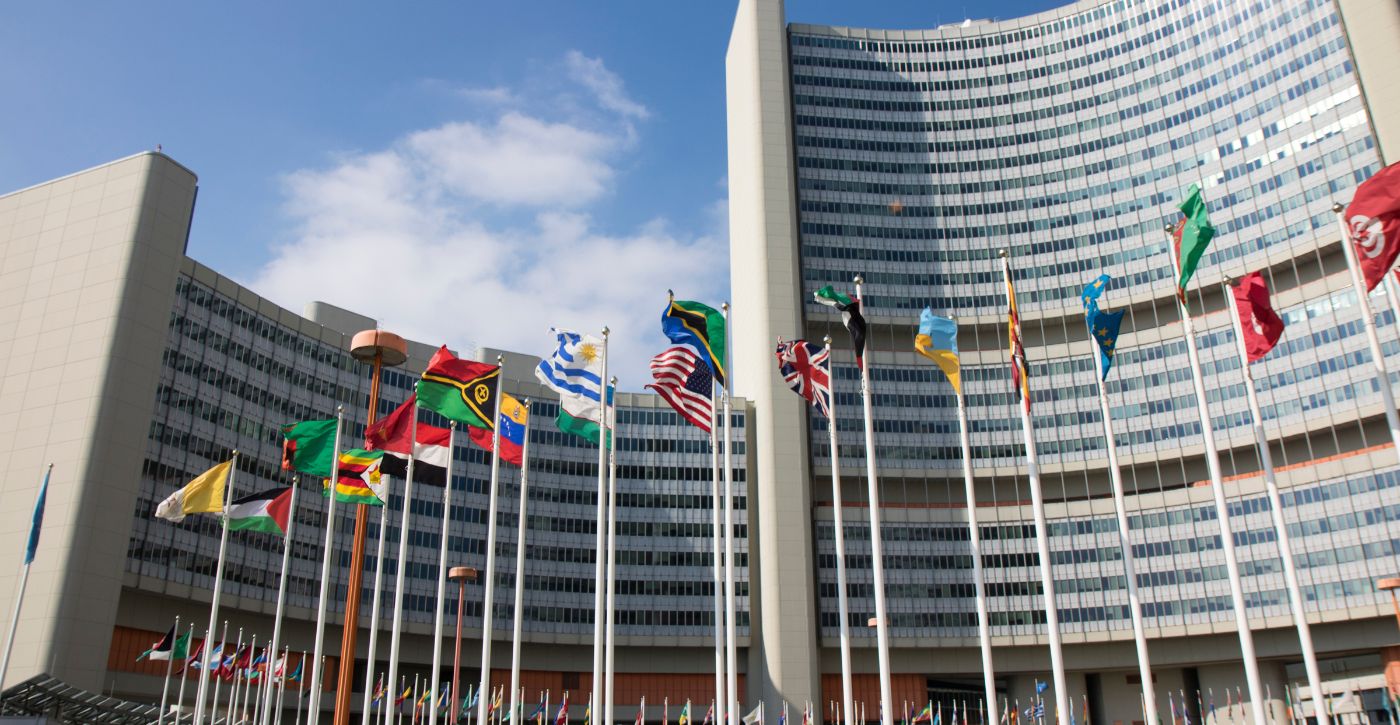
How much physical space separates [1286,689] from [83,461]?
340ft

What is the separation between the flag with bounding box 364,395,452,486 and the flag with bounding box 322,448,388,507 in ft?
1.55

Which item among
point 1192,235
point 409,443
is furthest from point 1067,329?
point 409,443

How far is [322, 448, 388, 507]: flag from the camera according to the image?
135ft

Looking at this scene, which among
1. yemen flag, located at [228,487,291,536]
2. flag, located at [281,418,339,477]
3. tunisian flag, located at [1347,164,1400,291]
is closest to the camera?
tunisian flag, located at [1347,164,1400,291]

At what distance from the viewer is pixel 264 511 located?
43.1 metres

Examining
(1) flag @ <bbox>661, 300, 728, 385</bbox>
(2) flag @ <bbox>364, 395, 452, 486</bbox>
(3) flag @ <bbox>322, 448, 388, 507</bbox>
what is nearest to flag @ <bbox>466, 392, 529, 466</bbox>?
(2) flag @ <bbox>364, 395, 452, 486</bbox>

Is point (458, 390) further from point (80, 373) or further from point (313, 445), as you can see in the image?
point (80, 373)

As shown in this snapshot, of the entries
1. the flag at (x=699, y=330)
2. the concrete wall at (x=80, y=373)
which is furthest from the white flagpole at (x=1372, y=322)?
the concrete wall at (x=80, y=373)

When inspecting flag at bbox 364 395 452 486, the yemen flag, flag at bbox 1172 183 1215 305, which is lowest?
the yemen flag

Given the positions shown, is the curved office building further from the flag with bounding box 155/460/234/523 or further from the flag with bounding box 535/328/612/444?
the flag with bounding box 535/328/612/444

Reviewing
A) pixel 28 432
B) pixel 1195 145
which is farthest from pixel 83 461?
pixel 1195 145

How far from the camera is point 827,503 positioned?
11431cm

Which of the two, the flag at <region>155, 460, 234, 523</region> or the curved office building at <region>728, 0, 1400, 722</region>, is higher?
the curved office building at <region>728, 0, 1400, 722</region>

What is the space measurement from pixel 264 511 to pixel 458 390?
12.2 m
